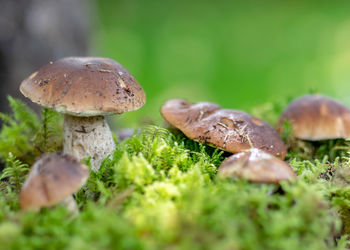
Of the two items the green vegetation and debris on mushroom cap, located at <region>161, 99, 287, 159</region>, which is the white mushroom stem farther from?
debris on mushroom cap, located at <region>161, 99, 287, 159</region>

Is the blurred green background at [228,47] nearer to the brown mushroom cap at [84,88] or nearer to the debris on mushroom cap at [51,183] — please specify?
the brown mushroom cap at [84,88]

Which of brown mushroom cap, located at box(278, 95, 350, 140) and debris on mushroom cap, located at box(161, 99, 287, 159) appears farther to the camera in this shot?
brown mushroom cap, located at box(278, 95, 350, 140)

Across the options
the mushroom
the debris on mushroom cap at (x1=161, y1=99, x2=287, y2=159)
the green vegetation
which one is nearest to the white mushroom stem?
the mushroom

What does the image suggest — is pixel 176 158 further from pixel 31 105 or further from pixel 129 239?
pixel 31 105

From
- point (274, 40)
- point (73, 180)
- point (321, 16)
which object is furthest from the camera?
point (321, 16)

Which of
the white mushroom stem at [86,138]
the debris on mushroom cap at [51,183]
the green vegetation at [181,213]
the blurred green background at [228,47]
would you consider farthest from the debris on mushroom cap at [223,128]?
the blurred green background at [228,47]

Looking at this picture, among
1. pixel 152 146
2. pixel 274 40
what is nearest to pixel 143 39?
pixel 274 40

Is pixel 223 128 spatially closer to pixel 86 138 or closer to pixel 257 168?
pixel 257 168
